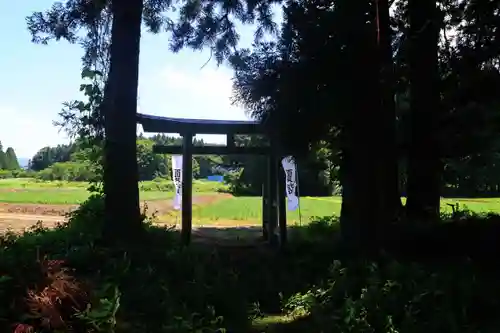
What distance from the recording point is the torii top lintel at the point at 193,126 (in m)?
9.43

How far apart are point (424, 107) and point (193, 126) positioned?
12.6 ft

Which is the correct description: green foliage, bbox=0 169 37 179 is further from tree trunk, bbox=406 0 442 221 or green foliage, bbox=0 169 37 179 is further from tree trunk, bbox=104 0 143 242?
tree trunk, bbox=406 0 442 221

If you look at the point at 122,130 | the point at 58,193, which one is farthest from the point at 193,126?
the point at 58,193

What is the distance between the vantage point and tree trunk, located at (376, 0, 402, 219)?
285 inches

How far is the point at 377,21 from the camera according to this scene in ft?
22.2

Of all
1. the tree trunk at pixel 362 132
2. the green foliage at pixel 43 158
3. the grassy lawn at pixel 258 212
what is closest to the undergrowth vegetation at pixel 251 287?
the tree trunk at pixel 362 132

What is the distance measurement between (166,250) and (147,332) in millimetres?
3237

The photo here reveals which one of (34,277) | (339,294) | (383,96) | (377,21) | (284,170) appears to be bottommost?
(339,294)

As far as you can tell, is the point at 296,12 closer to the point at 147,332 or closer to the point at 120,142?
the point at 120,142

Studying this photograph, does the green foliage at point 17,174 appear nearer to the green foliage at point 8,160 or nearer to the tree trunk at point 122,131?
the green foliage at point 8,160

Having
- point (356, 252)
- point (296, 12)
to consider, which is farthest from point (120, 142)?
point (356, 252)

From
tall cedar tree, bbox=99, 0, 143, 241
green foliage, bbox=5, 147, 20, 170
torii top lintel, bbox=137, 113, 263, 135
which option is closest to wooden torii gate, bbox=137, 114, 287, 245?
torii top lintel, bbox=137, 113, 263, 135

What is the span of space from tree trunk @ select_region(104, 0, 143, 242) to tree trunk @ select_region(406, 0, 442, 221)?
4095 mm

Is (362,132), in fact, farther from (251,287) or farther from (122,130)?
(122,130)
